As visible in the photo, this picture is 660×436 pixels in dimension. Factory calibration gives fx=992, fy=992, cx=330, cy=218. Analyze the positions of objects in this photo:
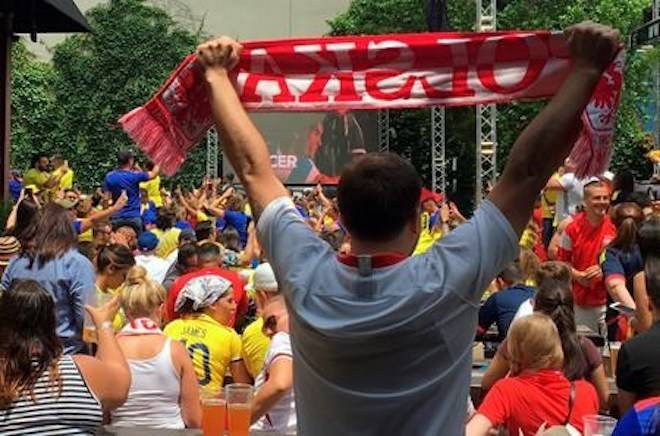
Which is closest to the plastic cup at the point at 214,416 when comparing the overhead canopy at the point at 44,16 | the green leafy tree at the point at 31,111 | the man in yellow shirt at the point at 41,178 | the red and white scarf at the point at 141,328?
the red and white scarf at the point at 141,328

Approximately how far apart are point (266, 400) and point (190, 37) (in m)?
28.9

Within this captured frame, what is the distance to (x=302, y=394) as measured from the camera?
7.07 feet

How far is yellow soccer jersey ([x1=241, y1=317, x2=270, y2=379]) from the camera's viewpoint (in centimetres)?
485

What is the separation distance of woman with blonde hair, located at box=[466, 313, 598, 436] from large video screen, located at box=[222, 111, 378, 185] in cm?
2562

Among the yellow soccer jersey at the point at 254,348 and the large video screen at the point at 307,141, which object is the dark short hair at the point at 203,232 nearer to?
the yellow soccer jersey at the point at 254,348

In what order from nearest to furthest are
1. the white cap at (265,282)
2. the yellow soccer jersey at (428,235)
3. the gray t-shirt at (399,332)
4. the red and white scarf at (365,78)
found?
the gray t-shirt at (399,332)
the red and white scarf at (365,78)
the white cap at (265,282)
the yellow soccer jersey at (428,235)

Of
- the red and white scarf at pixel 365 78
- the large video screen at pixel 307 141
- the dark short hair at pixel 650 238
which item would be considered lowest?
the large video screen at pixel 307 141

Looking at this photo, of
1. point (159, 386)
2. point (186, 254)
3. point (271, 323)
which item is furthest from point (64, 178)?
point (159, 386)

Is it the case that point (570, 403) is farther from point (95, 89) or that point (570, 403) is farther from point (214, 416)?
point (95, 89)

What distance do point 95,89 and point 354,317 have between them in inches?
1162

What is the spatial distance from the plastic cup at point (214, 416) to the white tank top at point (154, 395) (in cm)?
78

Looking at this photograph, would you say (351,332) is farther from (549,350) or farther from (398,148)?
(398,148)

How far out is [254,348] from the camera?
16.0ft

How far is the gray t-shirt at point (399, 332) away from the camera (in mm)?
2008
